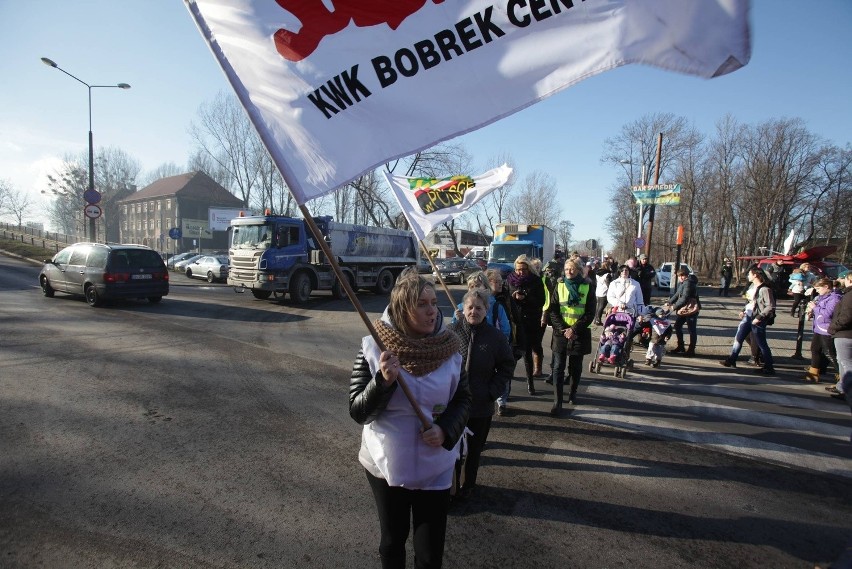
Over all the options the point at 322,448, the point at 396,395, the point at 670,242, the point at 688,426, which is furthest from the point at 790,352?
the point at 670,242

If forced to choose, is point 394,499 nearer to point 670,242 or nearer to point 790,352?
point 790,352

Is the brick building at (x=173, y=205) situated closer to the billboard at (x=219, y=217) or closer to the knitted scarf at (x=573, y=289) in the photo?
the billboard at (x=219, y=217)

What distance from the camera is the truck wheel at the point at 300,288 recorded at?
1523 cm

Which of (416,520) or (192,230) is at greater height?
(192,230)

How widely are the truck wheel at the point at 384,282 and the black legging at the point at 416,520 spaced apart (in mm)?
17773

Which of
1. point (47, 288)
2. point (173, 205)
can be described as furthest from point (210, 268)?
point (173, 205)

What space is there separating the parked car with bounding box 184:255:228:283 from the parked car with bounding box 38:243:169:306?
32.7 ft

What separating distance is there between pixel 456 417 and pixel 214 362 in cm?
619

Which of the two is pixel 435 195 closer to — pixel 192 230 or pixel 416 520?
pixel 416 520

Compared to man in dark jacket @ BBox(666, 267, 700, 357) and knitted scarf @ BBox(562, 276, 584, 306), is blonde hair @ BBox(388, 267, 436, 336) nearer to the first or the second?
knitted scarf @ BBox(562, 276, 584, 306)

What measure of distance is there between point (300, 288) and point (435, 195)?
10320 millimetres

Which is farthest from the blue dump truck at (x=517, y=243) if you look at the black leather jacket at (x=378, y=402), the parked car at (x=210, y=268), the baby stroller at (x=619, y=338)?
the black leather jacket at (x=378, y=402)

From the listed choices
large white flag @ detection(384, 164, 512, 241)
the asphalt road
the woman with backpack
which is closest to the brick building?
the asphalt road

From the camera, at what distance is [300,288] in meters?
15.4
